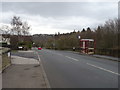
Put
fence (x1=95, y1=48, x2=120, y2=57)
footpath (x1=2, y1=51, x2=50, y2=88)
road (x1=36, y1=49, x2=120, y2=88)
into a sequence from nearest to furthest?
footpath (x1=2, y1=51, x2=50, y2=88) < road (x1=36, y1=49, x2=120, y2=88) < fence (x1=95, y1=48, x2=120, y2=57)

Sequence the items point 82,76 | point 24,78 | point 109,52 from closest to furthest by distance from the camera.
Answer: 1. point 24,78
2. point 82,76
3. point 109,52

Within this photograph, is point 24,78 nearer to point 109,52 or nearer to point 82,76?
point 82,76

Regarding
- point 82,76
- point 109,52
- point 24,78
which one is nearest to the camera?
point 24,78

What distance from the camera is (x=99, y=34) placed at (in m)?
34.6

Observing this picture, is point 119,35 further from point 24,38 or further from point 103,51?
point 24,38

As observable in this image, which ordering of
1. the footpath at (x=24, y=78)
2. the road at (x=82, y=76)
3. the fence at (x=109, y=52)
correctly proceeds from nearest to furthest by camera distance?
the footpath at (x=24, y=78) < the road at (x=82, y=76) < the fence at (x=109, y=52)

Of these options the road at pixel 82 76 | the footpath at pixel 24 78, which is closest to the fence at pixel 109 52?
the road at pixel 82 76

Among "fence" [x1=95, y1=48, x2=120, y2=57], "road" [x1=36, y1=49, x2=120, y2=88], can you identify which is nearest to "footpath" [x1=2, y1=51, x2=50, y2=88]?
"road" [x1=36, y1=49, x2=120, y2=88]

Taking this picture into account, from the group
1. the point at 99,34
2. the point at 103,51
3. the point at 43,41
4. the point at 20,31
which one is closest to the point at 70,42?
the point at 20,31

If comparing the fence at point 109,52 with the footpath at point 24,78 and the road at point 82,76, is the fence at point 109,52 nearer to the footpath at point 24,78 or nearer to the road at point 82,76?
the road at point 82,76

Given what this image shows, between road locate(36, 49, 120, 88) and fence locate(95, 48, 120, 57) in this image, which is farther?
fence locate(95, 48, 120, 57)

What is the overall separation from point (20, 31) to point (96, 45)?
90.3 ft

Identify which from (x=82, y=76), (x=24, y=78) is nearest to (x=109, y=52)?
(x=82, y=76)

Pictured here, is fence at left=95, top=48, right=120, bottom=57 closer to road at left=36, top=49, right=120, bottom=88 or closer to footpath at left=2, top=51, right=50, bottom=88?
road at left=36, top=49, right=120, bottom=88
